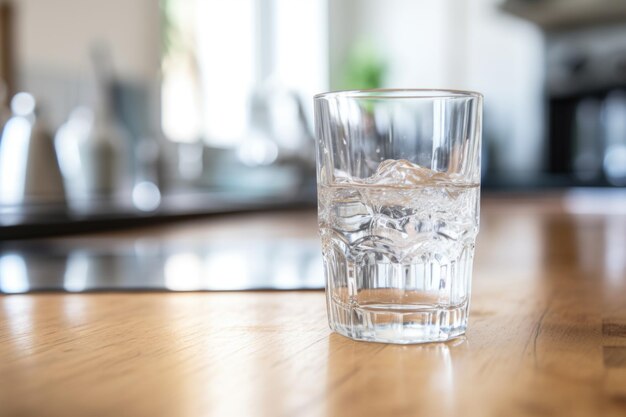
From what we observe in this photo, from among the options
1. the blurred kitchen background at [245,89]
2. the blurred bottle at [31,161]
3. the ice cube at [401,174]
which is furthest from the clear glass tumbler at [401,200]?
the blurred bottle at [31,161]

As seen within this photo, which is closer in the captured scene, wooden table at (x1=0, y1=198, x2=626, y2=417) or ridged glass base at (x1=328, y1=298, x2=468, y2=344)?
wooden table at (x1=0, y1=198, x2=626, y2=417)

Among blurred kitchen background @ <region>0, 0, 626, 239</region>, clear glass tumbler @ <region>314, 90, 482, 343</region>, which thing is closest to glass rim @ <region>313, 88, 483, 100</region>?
clear glass tumbler @ <region>314, 90, 482, 343</region>

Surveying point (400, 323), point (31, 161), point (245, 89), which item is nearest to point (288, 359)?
point (400, 323)

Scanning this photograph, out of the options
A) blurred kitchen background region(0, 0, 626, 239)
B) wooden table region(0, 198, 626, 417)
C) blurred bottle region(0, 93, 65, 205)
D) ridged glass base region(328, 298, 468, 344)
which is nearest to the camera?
wooden table region(0, 198, 626, 417)

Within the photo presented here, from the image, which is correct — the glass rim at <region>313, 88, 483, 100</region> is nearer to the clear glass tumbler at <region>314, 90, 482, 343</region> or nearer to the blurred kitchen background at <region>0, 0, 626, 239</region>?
the clear glass tumbler at <region>314, 90, 482, 343</region>

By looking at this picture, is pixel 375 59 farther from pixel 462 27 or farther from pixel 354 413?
pixel 354 413

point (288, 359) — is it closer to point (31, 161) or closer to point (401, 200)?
point (401, 200)

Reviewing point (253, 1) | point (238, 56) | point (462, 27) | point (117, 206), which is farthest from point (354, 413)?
point (462, 27)

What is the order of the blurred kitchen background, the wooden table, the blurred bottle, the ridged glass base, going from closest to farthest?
the wooden table, the ridged glass base, the blurred bottle, the blurred kitchen background
